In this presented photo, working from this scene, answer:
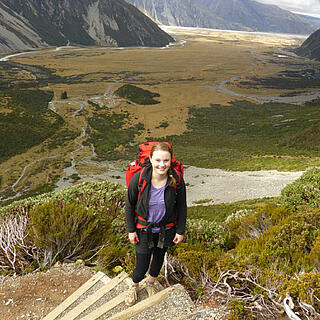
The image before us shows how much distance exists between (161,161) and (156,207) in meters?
0.66

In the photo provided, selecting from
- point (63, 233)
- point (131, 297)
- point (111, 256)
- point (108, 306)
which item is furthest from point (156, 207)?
point (63, 233)

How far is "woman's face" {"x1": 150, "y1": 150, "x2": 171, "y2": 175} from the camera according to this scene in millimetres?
3303

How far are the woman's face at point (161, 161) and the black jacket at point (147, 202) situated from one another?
0.16 m

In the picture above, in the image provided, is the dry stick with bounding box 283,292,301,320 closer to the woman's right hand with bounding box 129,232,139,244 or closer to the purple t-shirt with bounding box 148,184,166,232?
the purple t-shirt with bounding box 148,184,166,232

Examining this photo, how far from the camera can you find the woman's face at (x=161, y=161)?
10.8ft

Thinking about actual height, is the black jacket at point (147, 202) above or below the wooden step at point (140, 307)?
above

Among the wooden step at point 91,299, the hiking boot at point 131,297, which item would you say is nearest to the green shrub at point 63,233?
the wooden step at point 91,299

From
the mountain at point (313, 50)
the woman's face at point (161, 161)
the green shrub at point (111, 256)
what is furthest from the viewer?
the mountain at point (313, 50)

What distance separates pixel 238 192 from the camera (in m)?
17.7

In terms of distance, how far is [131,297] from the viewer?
3.97 m

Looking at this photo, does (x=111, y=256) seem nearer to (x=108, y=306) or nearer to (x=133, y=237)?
(x=108, y=306)

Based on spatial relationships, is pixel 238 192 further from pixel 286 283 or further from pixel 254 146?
pixel 254 146

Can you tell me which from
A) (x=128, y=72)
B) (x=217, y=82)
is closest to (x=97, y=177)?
(x=217, y=82)

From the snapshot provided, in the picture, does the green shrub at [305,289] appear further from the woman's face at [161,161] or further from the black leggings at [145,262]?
the woman's face at [161,161]
